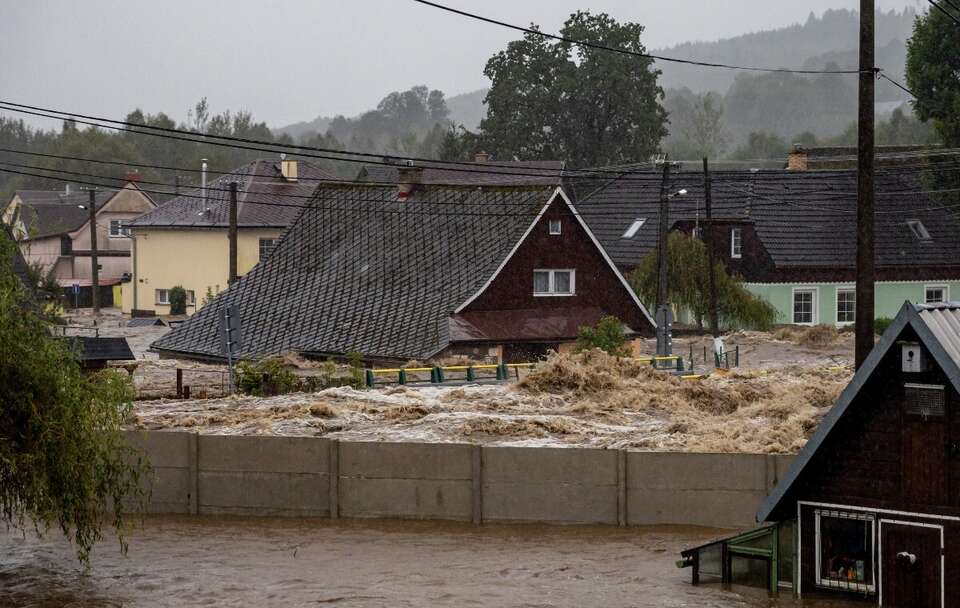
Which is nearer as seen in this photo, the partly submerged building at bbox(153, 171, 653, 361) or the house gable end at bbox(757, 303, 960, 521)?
the house gable end at bbox(757, 303, 960, 521)

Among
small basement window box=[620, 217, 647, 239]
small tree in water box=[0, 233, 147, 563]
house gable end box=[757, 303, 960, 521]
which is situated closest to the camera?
house gable end box=[757, 303, 960, 521]

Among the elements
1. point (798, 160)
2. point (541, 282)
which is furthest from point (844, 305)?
point (541, 282)

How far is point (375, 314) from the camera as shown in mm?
46062

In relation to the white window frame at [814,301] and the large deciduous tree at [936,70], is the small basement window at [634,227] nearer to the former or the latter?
the white window frame at [814,301]

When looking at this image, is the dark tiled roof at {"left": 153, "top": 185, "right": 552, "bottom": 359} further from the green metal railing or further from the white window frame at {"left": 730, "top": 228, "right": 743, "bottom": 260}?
the white window frame at {"left": 730, "top": 228, "right": 743, "bottom": 260}

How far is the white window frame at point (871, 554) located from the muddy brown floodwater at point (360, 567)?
0.64 m

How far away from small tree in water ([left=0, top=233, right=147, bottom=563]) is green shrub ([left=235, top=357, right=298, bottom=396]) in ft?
48.4

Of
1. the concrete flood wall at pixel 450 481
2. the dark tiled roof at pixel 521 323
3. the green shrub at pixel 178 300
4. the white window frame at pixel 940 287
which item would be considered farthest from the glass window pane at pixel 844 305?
the concrete flood wall at pixel 450 481

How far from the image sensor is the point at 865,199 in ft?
77.4

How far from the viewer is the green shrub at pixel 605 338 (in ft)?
138

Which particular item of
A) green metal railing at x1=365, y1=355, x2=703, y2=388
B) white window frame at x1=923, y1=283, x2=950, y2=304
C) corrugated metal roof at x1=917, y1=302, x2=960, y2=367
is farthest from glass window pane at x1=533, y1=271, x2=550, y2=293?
corrugated metal roof at x1=917, y1=302, x2=960, y2=367

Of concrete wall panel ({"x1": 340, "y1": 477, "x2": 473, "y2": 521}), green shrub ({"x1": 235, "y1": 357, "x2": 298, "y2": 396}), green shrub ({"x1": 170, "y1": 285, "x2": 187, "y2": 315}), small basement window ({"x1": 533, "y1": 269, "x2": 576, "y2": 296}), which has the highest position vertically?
small basement window ({"x1": 533, "y1": 269, "x2": 576, "y2": 296})

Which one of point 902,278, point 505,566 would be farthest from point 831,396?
point 902,278

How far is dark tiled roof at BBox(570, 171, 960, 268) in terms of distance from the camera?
209 feet
